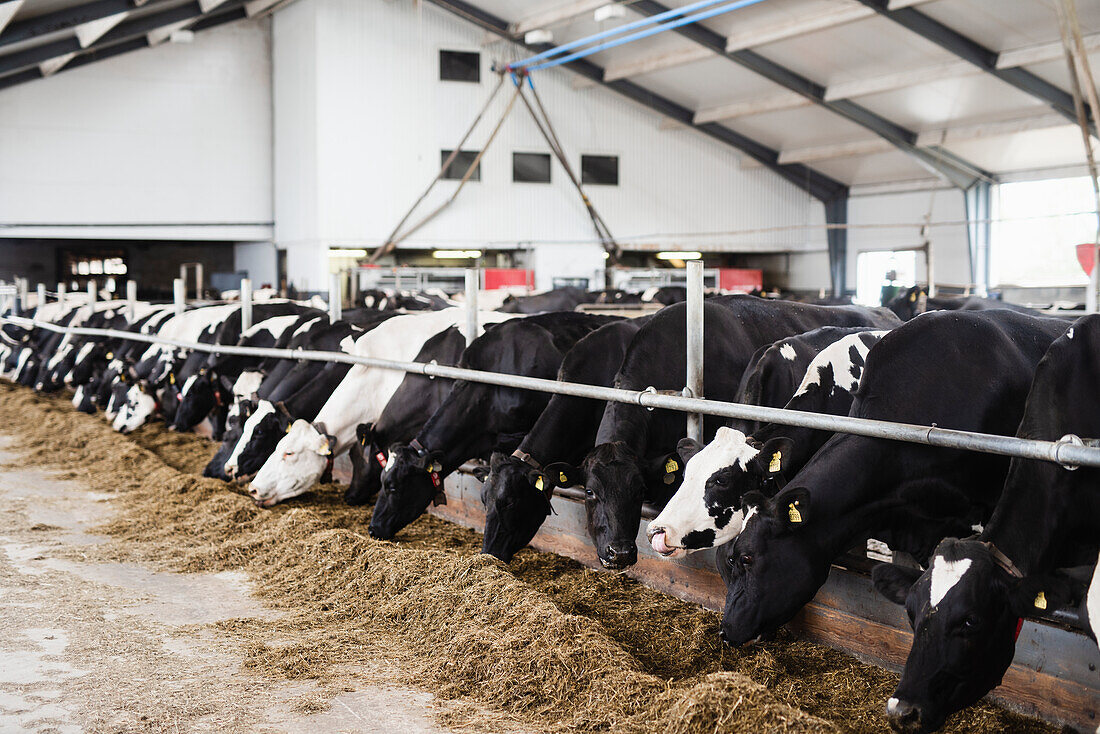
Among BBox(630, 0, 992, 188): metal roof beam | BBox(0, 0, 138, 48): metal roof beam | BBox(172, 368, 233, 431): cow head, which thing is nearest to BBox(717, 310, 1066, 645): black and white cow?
BBox(172, 368, 233, 431): cow head

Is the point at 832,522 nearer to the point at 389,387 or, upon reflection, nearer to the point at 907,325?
the point at 907,325

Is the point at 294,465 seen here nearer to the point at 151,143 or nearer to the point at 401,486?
the point at 401,486

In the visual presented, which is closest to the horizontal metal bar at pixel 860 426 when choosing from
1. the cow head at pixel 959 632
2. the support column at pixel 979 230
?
the cow head at pixel 959 632

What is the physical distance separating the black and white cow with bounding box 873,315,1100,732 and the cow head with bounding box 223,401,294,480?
5.71 m

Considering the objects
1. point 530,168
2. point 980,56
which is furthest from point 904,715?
point 530,168

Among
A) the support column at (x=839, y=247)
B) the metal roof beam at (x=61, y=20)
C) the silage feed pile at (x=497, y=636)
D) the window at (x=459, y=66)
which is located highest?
the window at (x=459, y=66)

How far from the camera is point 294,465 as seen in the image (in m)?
7.68

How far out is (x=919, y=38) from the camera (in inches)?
739

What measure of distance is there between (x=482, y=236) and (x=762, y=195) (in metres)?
8.30

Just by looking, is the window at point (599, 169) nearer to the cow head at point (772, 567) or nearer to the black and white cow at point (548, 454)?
the black and white cow at point (548, 454)

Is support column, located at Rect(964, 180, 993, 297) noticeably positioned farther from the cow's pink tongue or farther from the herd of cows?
the cow's pink tongue

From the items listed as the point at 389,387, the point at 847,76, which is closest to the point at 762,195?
the point at 847,76

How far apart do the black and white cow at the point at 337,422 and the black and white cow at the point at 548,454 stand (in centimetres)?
200

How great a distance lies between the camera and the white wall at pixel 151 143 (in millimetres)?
25953
